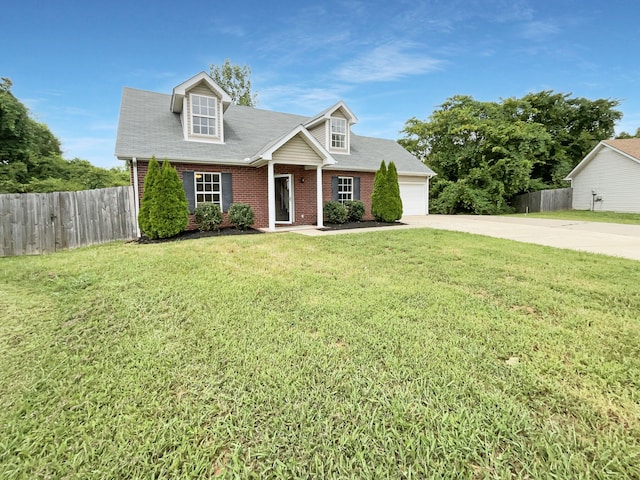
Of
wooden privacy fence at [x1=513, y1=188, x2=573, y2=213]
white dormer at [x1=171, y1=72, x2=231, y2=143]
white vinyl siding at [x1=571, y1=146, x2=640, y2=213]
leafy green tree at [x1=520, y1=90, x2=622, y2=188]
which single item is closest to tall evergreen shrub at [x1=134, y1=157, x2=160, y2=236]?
white dormer at [x1=171, y1=72, x2=231, y2=143]

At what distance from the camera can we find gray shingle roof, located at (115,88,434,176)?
35.9ft

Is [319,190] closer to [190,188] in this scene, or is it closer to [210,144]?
[210,144]

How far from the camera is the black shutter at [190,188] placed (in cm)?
1122

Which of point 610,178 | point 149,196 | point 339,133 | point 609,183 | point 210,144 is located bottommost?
point 149,196

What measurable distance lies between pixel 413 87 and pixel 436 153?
253 inches

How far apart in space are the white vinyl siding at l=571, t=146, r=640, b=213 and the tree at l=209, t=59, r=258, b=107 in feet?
94.7

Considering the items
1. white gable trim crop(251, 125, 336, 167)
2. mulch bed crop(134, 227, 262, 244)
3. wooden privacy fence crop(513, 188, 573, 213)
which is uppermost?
white gable trim crop(251, 125, 336, 167)

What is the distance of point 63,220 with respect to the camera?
905cm

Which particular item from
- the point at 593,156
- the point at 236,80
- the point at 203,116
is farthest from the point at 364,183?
the point at 236,80

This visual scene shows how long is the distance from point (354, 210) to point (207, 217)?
6326mm

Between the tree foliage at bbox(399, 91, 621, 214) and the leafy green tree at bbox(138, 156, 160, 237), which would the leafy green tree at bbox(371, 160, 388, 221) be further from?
the tree foliage at bbox(399, 91, 621, 214)

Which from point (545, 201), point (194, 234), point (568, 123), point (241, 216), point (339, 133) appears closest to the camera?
point (194, 234)

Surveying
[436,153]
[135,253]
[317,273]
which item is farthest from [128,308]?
[436,153]

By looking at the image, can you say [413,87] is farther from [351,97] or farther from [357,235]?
[357,235]
